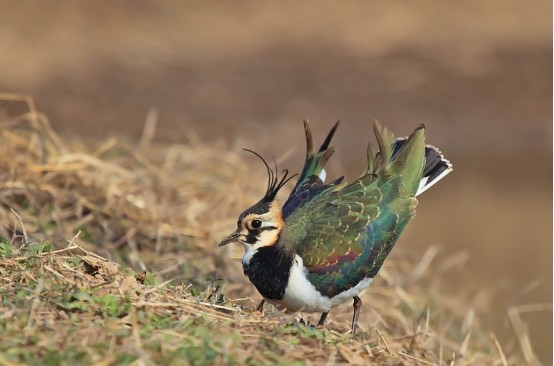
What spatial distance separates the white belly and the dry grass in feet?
0.88

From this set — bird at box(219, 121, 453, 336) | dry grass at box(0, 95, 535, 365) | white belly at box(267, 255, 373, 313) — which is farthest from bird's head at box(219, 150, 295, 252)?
dry grass at box(0, 95, 535, 365)

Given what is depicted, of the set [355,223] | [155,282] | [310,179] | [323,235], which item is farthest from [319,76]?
[155,282]

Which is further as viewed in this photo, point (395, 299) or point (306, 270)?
point (395, 299)

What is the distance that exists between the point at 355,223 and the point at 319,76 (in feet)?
37.1

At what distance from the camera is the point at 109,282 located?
5.61m

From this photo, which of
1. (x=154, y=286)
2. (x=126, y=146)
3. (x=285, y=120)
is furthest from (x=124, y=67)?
(x=154, y=286)

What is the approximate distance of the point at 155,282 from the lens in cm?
608

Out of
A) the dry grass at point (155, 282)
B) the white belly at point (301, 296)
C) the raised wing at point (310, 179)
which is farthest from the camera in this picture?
the raised wing at point (310, 179)

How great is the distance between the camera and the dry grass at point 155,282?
16.7ft

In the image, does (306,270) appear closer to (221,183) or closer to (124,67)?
(221,183)

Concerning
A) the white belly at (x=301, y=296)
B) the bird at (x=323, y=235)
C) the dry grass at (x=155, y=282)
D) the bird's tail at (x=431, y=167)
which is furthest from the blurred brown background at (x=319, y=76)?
the white belly at (x=301, y=296)

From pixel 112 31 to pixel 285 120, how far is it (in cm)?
332

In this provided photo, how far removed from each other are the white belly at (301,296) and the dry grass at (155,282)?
0.27m

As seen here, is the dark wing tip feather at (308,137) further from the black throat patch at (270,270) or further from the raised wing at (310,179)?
the black throat patch at (270,270)
